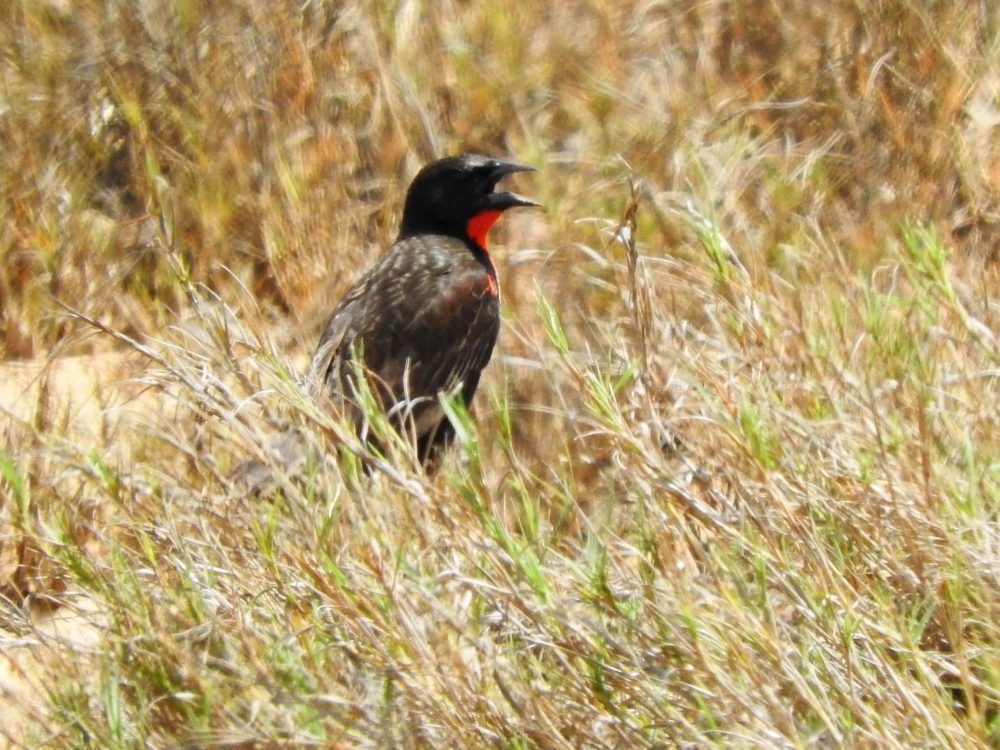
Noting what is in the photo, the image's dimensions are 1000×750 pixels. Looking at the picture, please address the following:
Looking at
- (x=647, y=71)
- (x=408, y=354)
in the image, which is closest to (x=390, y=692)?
(x=408, y=354)

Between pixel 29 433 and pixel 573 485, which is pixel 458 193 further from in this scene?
pixel 573 485

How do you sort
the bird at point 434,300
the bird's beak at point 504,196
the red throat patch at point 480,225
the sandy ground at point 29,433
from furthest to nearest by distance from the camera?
the red throat patch at point 480,225, the bird's beak at point 504,196, the bird at point 434,300, the sandy ground at point 29,433

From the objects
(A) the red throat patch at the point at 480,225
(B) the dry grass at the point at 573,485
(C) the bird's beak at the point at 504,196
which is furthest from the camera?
(A) the red throat patch at the point at 480,225

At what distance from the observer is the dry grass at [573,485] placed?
2842mm

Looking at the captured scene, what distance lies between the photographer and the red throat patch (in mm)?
5652

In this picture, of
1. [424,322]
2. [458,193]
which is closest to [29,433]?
[424,322]

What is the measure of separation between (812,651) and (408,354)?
7.91ft

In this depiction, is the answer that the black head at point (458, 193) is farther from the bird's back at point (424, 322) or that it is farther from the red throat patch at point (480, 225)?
the bird's back at point (424, 322)

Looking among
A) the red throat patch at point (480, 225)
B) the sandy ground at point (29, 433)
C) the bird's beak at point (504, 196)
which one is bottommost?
the sandy ground at point (29, 433)

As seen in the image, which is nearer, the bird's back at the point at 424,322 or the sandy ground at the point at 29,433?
the sandy ground at the point at 29,433

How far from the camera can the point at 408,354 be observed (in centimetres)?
507

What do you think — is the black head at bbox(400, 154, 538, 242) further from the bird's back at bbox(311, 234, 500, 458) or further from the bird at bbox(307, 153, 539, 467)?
the bird's back at bbox(311, 234, 500, 458)

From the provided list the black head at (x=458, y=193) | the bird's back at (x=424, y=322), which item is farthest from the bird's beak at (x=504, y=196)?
the bird's back at (x=424, y=322)

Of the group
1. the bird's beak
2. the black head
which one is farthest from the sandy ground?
the bird's beak
